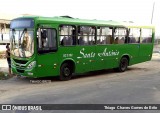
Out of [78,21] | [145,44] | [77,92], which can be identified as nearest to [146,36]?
[145,44]

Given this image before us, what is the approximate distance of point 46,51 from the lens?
14008mm

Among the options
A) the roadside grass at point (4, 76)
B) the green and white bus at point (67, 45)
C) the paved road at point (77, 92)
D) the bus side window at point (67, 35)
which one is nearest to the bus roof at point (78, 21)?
the green and white bus at point (67, 45)

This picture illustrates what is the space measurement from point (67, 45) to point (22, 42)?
2246mm

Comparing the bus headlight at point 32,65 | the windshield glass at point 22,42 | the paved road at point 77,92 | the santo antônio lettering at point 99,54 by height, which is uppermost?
the windshield glass at point 22,42

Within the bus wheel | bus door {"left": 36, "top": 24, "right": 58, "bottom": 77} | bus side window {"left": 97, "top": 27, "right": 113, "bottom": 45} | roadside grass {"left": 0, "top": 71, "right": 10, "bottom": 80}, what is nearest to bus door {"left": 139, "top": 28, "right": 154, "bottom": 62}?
bus side window {"left": 97, "top": 27, "right": 113, "bottom": 45}

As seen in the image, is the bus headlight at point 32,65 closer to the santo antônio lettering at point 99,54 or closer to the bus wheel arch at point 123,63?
the santo antônio lettering at point 99,54

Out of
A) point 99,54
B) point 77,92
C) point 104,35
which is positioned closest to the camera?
point 77,92

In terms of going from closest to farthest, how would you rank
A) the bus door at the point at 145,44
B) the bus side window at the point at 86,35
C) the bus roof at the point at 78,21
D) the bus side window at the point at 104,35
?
the bus roof at the point at 78,21 < the bus side window at the point at 86,35 < the bus side window at the point at 104,35 < the bus door at the point at 145,44

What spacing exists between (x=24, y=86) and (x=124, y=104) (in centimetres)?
517

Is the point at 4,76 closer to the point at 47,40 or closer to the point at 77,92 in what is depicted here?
the point at 47,40

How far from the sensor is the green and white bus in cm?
1379

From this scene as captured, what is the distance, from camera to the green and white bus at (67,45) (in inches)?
543

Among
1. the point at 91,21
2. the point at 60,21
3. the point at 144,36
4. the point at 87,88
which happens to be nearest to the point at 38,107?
the point at 87,88

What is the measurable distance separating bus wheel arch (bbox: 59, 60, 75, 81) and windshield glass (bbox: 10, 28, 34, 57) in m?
2.01
